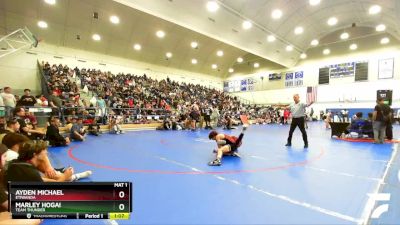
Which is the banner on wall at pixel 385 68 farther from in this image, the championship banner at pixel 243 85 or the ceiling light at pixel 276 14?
the championship banner at pixel 243 85

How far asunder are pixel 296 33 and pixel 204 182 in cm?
2128

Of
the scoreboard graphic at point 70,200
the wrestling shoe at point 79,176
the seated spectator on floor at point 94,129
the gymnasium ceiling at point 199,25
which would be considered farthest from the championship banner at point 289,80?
the scoreboard graphic at point 70,200

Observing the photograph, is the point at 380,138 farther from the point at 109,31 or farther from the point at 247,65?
the point at 247,65

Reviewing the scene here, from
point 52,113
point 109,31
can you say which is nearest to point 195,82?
point 109,31

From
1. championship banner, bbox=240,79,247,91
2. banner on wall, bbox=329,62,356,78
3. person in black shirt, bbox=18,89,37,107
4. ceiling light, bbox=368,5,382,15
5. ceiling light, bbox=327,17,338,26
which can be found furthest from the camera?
championship banner, bbox=240,79,247,91

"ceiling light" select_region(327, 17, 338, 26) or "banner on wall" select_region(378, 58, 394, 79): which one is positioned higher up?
"ceiling light" select_region(327, 17, 338, 26)

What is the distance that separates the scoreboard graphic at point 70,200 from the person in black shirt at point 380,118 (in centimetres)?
942

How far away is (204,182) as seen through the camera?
152 inches

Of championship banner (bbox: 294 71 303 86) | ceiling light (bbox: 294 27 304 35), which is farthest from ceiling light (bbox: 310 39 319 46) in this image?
ceiling light (bbox: 294 27 304 35)

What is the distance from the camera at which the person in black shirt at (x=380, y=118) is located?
26.3ft

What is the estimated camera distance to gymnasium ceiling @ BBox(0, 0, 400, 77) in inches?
567

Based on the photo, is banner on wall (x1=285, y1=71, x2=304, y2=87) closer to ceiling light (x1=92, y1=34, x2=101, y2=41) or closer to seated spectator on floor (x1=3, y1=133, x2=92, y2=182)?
ceiling light (x1=92, y1=34, x2=101, y2=41)

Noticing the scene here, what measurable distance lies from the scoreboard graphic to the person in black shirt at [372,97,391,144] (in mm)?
9419

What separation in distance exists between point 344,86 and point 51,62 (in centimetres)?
2892
